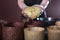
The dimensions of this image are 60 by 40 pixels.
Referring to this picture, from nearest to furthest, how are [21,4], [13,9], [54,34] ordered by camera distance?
[54,34] → [21,4] → [13,9]

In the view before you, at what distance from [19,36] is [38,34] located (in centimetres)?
10

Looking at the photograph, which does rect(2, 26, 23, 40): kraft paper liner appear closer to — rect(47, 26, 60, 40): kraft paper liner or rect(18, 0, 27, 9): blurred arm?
rect(47, 26, 60, 40): kraft paper liner

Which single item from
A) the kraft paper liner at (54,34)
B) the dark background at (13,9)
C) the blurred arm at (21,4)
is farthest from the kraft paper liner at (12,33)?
the dark background at (13,9)

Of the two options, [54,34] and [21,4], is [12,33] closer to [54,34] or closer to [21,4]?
[54,34]

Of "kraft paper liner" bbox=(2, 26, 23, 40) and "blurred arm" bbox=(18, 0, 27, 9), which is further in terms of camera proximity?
"blurred arm" bbox=(18, 0, 27, 9)

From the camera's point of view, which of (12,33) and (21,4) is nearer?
(12,33)

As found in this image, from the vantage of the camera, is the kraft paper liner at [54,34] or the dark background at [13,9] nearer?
the kraft paper liner at [54,34]

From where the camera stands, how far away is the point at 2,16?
2.77m

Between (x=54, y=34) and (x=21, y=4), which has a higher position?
(x=21, y=4)

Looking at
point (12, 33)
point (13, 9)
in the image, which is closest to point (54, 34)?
point (12, 33)

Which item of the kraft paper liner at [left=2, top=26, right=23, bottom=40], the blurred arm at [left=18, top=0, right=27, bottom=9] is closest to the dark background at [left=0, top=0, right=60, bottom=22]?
the blurred arm at [left=18, top=0, right=27, bottom=9]

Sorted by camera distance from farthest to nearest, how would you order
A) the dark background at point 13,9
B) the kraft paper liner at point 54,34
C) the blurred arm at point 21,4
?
the dark background at point 13,9, the blurred arm at point 21,4, the kraft paper liner at point 54,34

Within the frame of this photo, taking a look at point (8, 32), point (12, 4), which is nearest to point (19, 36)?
point (8, 32)

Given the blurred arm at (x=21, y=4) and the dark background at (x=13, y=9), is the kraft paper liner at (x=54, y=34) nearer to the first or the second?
the blurred arm at (x=21, y=4)
